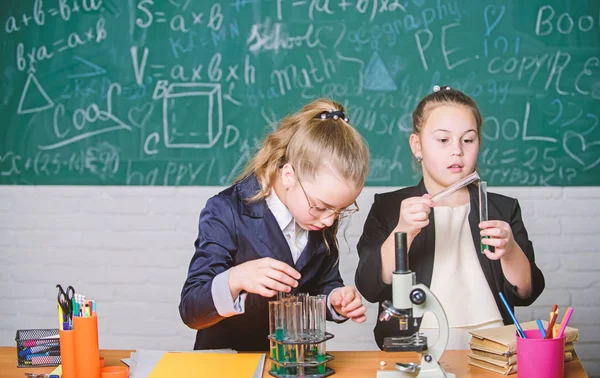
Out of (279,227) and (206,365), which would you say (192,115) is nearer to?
(279,227)

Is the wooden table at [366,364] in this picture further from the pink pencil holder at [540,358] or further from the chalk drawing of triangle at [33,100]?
the chalk drawing of triangle at [33,100]

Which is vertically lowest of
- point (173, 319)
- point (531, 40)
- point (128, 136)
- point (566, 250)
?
point (173, 319)

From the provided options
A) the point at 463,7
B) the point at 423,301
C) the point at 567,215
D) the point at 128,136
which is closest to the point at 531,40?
the point at 463,7

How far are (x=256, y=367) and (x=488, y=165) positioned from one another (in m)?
2.02

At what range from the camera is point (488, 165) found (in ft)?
11.2

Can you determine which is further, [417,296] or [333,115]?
[333,115]

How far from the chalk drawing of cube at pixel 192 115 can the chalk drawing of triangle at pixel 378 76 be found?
0.72 m

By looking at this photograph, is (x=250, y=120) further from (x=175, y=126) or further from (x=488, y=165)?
(x=488, y=165)

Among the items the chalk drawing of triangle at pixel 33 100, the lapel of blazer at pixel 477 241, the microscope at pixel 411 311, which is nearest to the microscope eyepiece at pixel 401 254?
the microscope at pixel 411 311

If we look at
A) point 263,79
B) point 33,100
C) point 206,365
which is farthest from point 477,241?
point 33,100

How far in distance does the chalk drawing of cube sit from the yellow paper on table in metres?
1.81

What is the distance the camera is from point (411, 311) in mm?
1668

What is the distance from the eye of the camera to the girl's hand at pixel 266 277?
5.57 ft

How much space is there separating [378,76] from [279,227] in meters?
1.56
